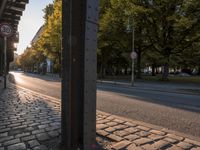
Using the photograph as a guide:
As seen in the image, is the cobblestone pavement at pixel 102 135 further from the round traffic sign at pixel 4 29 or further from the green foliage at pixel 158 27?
the green foliage at pixel 158 27

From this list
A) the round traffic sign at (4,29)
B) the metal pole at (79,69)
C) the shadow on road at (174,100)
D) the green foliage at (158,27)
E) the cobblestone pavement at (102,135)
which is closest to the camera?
the metal pole at (79,69)

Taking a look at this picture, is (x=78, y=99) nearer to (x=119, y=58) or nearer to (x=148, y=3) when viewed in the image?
(x=148, y=3)

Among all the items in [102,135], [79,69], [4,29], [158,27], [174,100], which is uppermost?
[158,27]

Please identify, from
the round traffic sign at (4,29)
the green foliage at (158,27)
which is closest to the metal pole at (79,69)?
the round traffic sign at (4,29)

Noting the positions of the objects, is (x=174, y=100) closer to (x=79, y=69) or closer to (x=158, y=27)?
(x=79, y=69)

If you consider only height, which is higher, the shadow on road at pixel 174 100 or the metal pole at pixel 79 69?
the metal pole at pixel 79 69

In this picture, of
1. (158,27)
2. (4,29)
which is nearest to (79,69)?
(4,29)

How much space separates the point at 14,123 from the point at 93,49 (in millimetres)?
3457

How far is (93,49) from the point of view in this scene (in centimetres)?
359

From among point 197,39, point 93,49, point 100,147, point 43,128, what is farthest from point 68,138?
point 197,39

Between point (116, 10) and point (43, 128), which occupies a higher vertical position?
point (116, 10)

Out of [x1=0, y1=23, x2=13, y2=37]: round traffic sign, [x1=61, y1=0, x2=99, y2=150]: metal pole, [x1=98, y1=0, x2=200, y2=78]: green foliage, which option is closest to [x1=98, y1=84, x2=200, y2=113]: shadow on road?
[x1=61, y1=0, x2=99, y2=150]: metal pole

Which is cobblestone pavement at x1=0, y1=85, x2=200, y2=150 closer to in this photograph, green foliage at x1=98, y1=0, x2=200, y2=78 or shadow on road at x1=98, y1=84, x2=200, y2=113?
shadow on road at x1=98, y1=84, x2=200, y2=113

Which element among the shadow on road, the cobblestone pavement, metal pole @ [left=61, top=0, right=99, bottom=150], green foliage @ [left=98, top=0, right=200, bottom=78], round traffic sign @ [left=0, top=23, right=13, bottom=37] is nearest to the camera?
metal pole @ [left=61, top=0, right=99, bottom=150]
